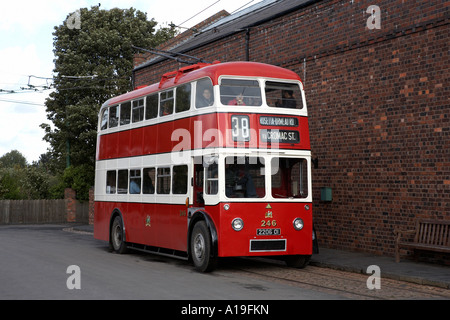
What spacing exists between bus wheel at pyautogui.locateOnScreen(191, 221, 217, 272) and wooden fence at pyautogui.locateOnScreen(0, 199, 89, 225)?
88.2ft

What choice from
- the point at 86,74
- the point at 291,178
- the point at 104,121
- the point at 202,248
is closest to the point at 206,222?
the point at 202,248

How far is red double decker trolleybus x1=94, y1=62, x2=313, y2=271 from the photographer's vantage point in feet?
40.1

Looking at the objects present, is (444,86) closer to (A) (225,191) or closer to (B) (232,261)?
(A) (225,191)

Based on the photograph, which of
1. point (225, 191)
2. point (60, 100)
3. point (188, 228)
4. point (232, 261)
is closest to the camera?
point (225, 191)

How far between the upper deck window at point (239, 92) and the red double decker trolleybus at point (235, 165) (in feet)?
0.07

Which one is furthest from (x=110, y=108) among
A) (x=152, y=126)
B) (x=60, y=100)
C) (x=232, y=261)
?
(x=60, y=100)

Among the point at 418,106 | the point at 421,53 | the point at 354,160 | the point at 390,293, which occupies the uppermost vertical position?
the point at 421,53

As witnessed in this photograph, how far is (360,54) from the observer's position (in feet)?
51.5

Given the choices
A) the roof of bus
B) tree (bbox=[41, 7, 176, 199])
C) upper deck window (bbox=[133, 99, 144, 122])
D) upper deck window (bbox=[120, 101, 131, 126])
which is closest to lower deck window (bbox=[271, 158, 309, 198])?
the roof of bus

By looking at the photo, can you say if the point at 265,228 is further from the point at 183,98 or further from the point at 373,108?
the point at 373,108

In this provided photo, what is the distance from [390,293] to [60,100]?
33374 millimetres

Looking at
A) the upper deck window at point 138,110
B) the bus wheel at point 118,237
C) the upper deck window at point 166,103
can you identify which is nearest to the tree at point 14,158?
→ the bus wheel at point 118,237

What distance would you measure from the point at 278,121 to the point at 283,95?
0.64 metres
